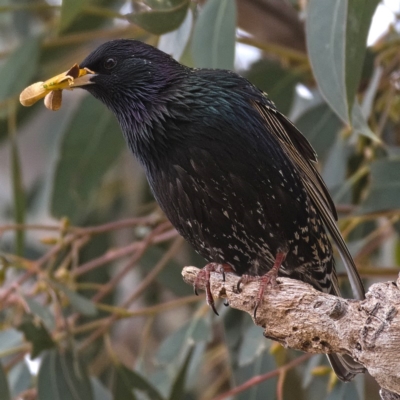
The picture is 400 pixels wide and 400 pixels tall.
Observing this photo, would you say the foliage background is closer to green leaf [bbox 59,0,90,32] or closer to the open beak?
green leaf [bbox 59,0,90,32]

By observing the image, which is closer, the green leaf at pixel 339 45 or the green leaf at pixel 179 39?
the green leaf at pixel 339 45

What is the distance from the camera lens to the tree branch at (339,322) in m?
2.18

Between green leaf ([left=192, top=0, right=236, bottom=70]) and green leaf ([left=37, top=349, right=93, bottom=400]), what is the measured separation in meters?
1.26

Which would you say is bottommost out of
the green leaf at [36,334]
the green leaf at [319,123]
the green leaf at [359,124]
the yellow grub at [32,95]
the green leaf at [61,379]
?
the green leaf at [61,379]

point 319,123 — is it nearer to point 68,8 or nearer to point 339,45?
point 339,45

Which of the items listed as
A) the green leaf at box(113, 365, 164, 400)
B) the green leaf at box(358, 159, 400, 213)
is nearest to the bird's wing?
the green leaf at box(358, 159, 400, 213)

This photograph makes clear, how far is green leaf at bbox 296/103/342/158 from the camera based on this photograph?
155 inches

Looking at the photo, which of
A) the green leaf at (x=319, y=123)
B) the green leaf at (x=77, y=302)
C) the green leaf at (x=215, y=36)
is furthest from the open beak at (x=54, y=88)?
the green leaf at (x=319, y=123)

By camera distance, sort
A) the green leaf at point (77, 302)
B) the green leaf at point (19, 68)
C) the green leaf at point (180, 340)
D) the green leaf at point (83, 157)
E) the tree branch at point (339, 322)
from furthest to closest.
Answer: the green leaf at point (83, 157) → the green leaf at point (19, 68) → the green leaf at point (180, 340) → the green leaf at point (77, 302) → the tree branch at point (339, 322)

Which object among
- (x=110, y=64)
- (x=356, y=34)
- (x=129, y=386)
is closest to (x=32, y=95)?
(x=110, y=64)

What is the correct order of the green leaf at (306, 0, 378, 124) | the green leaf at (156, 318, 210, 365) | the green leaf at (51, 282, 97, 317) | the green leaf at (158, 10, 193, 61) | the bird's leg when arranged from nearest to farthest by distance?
the bird's leg → the green leaf at (306, 0, 378, 124) → the green leaf at (158, 10, 193, 61) → the green leaf at (51, 282, 97, 317) → the green leaf at (156, 318, 210, 365)

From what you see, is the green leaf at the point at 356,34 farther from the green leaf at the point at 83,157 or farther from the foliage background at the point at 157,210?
the green leaf at the point at 83,157

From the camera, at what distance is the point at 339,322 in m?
2.28

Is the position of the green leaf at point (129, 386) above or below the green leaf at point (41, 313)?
below
